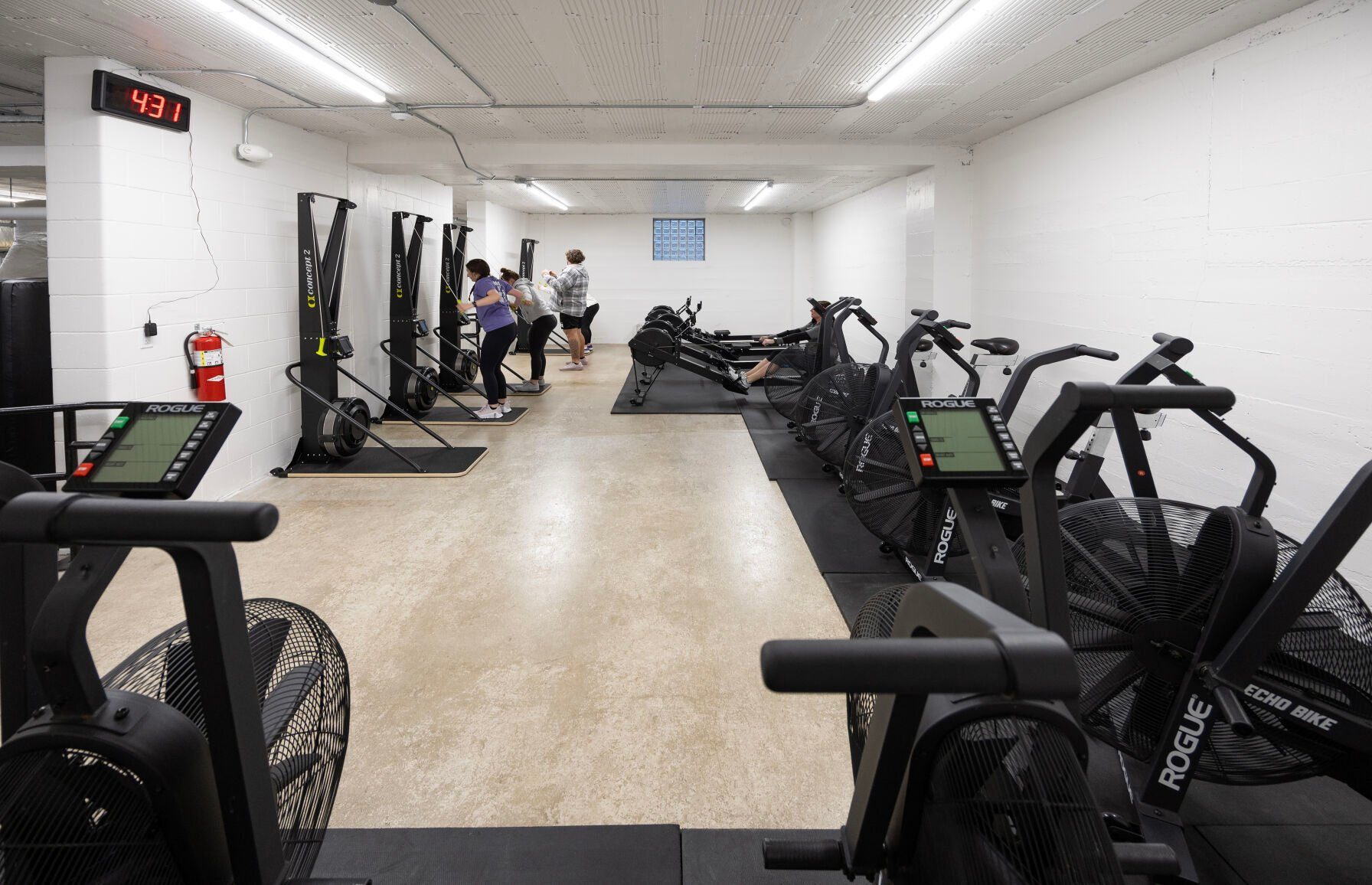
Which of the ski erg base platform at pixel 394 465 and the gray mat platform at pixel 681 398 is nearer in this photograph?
the ski erg base platform at pixel 394 465

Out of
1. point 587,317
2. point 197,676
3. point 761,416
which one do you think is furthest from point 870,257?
point 197,676

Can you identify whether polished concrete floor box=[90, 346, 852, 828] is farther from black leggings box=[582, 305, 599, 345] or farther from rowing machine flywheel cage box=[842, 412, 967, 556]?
black leggings box=[582, 305, 599, 345]

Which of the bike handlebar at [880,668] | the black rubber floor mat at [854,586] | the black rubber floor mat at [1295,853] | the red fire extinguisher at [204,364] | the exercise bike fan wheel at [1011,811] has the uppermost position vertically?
the red fire extinguisher at [204,364]

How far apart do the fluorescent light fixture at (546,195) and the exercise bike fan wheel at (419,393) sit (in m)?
2.94

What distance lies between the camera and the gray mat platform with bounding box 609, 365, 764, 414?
26.4 feet

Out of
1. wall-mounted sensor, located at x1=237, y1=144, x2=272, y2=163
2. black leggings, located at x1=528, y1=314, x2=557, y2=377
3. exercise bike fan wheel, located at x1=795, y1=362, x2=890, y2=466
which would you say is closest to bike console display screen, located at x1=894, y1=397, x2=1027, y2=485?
exercise bike fan wheel, located at x1=795, y1=362, x2=890, y2=466

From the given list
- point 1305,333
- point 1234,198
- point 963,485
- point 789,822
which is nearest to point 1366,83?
point 1234,198

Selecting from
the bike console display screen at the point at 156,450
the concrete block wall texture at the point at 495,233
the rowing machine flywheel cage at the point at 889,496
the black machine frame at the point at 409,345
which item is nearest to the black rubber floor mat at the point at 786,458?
the rowing machine flywheel cage at the point at 889,496

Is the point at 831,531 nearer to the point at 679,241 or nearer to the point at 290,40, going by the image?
the point at 290,40

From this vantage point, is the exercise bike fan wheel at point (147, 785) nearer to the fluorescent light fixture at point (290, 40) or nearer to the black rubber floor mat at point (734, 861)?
the black rubber floor mat at point (734, 861)

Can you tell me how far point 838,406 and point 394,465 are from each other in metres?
3.26

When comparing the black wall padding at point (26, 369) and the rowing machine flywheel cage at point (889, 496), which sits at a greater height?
the black wall padding at point (26, 369)

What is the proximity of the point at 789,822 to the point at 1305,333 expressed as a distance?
2857mm

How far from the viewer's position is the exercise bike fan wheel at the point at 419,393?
7.32 metres
